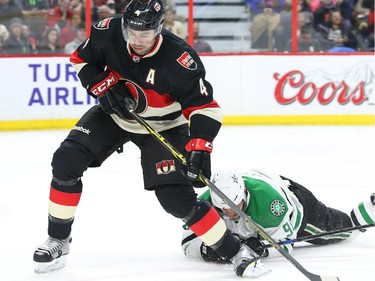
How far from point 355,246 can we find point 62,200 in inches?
53.8

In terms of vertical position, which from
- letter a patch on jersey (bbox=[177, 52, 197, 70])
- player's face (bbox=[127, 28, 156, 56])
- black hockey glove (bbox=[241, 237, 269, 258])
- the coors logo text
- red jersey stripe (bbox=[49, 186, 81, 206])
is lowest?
the coors logo text

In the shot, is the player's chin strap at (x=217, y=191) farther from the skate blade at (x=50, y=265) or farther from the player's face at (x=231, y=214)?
the skate blade at (x=50, y=265)

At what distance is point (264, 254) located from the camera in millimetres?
3824

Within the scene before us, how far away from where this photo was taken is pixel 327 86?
8430 mm

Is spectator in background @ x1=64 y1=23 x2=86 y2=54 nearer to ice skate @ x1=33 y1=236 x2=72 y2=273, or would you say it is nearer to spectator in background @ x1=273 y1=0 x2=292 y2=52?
spectator in background @ x1=273 y1=0 x2=292 y2=52

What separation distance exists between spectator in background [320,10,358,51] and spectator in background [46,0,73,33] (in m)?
2.35

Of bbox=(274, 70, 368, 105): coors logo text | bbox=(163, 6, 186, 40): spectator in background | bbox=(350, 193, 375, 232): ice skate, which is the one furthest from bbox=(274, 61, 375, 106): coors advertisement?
bbox=(350, 193, 375, 232): ice skate

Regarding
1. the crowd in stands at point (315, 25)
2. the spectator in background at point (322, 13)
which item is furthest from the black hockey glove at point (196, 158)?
the spectator in background at point (322, 13)

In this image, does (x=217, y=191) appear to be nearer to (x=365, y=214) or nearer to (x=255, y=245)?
(x=255, y=245)

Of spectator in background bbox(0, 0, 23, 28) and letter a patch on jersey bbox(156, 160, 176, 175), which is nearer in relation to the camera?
letter a patch on jersey bbox(156, 160, 176, 175)

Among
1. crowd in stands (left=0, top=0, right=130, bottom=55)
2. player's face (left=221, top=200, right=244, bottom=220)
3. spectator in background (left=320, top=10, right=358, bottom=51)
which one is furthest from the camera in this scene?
spectator in background (left=320, top=10, right=358, bottom=51)

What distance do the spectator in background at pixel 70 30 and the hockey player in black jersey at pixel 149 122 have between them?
4.46 meters

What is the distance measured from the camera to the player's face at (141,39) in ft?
11.3

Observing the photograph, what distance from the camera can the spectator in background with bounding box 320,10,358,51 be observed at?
28.5ft
